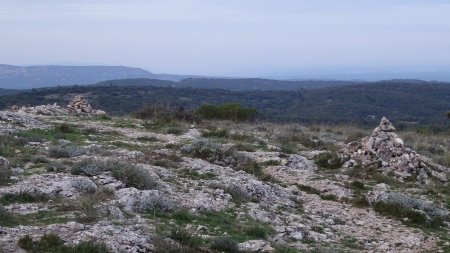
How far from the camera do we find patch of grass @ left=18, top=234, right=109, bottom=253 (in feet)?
20.4

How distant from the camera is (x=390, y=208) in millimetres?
10727

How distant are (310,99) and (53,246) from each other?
9121cm

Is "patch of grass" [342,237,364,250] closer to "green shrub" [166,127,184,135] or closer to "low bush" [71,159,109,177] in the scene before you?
"low bush" [71,159,109,177]

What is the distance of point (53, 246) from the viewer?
20.6 feet

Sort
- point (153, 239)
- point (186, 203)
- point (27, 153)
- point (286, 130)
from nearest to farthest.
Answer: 1. point (153, 239)
2. point (186, 203)
3. point (27, 153)
4. point (286, 130)

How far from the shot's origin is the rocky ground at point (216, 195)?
7.42 m

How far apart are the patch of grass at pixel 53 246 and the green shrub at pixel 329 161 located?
9.61 m

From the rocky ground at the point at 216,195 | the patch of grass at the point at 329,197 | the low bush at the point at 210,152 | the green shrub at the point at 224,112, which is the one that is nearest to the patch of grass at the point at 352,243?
the rocky ground at the point at 216,195

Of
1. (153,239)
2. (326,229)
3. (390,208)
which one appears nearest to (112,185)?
(153,239)

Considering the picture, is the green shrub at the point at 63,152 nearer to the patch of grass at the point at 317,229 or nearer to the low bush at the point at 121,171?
the low bush at the point at 121,171

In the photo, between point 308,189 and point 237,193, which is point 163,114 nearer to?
point 308,189

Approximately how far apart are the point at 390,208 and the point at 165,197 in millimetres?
4822

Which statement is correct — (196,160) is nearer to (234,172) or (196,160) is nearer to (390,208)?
(234,172)

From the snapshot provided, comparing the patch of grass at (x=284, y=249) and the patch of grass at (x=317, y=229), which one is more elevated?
the patch of grass at (x=284, y=249)
